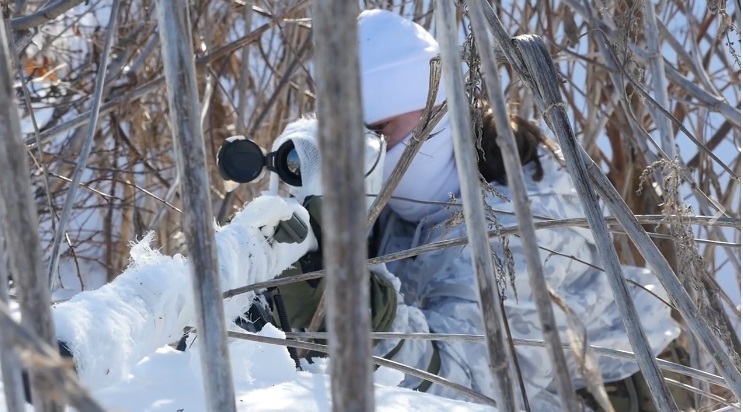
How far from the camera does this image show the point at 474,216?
1.10 ft

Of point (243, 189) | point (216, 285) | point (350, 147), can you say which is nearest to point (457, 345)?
point (243, 189)

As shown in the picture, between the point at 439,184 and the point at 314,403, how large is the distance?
30.4 inches

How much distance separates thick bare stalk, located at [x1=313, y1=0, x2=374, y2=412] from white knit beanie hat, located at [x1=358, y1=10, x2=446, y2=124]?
1.03 meters

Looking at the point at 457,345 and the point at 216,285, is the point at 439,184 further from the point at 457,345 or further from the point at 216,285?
the point at 216,285

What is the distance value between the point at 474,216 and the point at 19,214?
0.49 ft

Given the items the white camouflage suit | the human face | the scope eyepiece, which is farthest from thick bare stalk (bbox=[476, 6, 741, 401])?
the human face

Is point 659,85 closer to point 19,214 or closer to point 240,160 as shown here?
point 240,160

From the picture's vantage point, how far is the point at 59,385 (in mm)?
192

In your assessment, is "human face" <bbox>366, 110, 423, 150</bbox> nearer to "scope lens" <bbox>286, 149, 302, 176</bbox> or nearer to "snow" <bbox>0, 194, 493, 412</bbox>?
"scope lens" <bbox>286, 149, 302, 176</bbox>

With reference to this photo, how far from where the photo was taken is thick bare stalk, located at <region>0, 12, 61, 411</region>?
26cm

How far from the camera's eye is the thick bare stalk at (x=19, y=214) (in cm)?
26

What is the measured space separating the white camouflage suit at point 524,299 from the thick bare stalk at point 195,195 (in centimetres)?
85

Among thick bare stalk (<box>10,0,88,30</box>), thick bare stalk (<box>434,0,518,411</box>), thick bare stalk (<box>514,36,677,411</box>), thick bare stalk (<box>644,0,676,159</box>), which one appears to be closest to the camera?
thick bare stalk (<box>434,0,518,411</box>)

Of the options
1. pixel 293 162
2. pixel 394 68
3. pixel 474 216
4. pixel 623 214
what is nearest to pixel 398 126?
pixel 394 68
